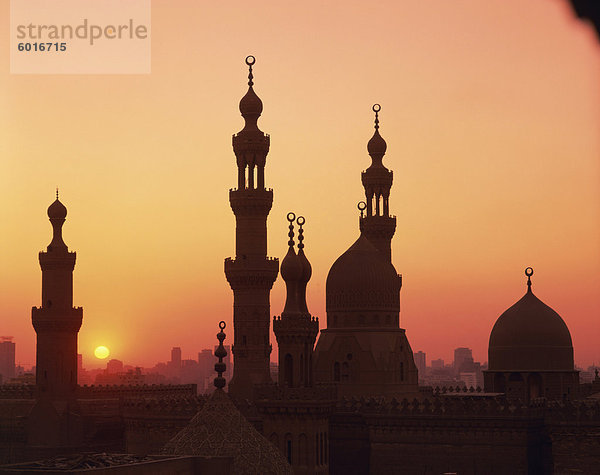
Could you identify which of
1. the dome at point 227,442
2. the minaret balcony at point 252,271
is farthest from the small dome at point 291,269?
the dome at point 227,442

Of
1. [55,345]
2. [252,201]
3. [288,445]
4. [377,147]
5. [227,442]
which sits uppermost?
[377,147]

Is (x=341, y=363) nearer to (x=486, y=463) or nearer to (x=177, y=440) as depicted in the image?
(x=486, y=463)

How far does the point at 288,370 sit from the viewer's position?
141 ft

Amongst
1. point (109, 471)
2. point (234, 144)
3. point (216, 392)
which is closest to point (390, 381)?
point (234, 144)

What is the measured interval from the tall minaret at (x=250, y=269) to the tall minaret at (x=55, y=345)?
9463 millimetres

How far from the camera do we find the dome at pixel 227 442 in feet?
89.7

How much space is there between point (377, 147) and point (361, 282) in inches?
394

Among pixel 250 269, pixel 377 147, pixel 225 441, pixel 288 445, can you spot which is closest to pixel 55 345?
pixel 250 269

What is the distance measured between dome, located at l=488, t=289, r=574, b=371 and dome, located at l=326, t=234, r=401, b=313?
245 inches

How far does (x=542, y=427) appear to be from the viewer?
44875 mm

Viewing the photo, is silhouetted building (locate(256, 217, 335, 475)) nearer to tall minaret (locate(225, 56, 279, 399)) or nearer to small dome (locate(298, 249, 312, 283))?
small dome (locate(298, 249, 312, 283))

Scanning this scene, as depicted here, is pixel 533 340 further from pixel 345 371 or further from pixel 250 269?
pixel 250 269

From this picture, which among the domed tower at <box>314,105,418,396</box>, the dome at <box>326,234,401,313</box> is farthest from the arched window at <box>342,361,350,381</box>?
the dome at <box>326,234,401,313</box>

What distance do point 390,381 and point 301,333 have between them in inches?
400
